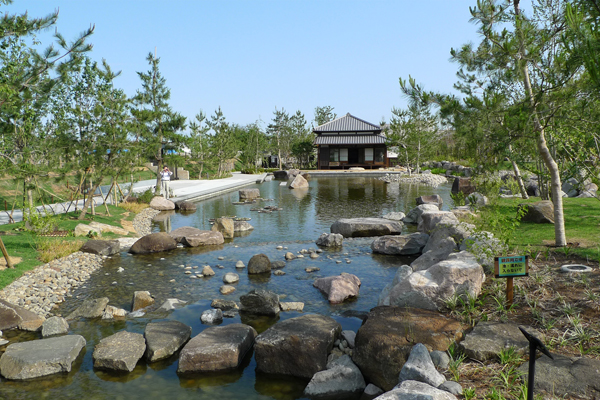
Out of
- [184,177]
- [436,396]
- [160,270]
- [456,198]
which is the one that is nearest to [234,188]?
[184,177]

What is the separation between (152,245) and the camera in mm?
10734

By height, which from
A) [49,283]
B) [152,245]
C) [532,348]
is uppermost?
[532,348]

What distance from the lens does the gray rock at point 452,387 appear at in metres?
3.80

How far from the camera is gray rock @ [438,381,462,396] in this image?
12.5 ft

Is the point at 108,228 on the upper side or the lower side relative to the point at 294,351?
upper

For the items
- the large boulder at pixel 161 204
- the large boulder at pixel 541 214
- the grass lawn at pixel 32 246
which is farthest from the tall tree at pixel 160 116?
the large boulder at pixel 541 214

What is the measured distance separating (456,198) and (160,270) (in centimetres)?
651

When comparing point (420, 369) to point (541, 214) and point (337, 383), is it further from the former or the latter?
point (541, 214)

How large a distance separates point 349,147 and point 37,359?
39.5 meters

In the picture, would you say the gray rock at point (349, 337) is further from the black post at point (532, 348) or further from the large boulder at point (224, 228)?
the large boulder at point (224, 228)

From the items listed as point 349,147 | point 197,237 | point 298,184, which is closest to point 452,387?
point 197,237

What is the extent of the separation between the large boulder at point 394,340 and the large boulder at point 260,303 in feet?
6.59

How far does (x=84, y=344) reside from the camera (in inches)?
223

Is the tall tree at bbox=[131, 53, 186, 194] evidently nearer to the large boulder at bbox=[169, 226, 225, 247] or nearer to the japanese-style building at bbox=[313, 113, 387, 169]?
the large boulder at bbox=[169, 226, 225, 247]
